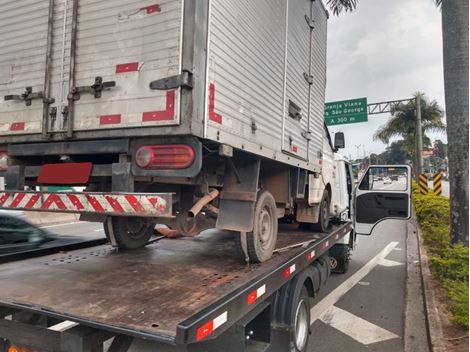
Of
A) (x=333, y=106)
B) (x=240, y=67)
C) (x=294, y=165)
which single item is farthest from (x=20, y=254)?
(x=333, y=106)

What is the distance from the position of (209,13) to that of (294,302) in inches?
103

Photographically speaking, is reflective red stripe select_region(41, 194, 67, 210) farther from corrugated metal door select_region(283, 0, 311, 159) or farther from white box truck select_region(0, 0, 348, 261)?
corrugated metal door select_region(283, 0, 311, 159)

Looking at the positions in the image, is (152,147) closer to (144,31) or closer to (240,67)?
(144,31)

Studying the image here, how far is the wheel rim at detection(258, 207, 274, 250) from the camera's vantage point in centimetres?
411

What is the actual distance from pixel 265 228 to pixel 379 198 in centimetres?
424

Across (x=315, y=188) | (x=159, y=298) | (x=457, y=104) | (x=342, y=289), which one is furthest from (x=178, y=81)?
(x=457, y=104)

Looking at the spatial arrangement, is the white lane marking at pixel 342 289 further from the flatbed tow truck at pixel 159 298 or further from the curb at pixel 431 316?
the curb at pixel 431 316

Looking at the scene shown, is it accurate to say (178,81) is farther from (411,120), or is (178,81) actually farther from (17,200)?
(411,120)

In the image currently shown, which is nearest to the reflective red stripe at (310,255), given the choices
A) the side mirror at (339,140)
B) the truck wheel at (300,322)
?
the truck wheel at (300,322)

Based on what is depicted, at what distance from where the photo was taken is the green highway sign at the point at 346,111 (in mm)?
20953

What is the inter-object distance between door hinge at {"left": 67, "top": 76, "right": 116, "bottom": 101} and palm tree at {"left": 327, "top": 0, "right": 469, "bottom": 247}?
6.10m

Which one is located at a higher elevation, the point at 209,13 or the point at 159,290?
the point at 209,13

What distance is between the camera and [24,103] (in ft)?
11.7

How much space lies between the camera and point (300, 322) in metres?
3.89
